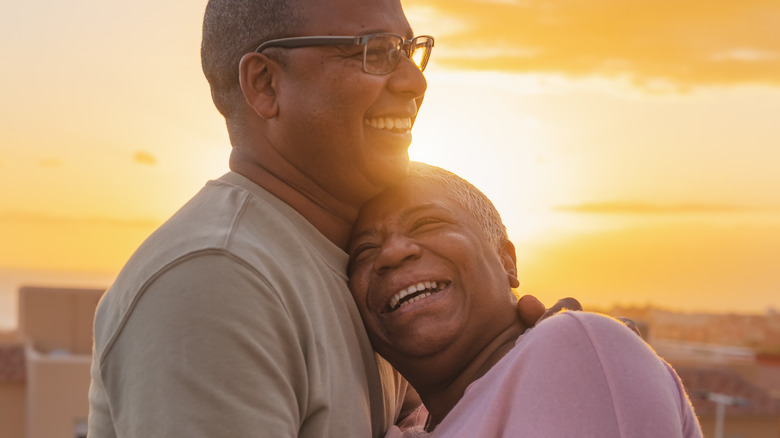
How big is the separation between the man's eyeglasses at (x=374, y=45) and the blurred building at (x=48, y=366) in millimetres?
22953

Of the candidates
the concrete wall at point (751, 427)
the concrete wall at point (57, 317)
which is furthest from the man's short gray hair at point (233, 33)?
the concrete wall at point (751, 427)

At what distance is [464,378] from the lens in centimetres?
289

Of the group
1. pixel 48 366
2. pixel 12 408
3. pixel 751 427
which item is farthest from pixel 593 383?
pixel 751 427

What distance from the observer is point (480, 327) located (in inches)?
111

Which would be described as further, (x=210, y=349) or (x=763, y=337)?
(x=763, y=337)

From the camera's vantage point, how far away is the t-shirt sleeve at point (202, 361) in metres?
2.13

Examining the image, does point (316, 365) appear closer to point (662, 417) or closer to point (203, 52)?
point (662, 417)

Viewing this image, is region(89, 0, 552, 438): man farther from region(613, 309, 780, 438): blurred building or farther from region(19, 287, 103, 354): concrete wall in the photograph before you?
region(19, 287, 103, 354): concrete wall

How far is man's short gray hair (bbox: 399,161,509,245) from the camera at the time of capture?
2979 mm

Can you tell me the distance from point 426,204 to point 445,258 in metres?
0.19

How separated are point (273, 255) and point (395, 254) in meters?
0.43

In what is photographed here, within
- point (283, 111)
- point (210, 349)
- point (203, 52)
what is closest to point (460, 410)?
point (210, 349)

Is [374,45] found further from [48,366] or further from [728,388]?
[728,388]

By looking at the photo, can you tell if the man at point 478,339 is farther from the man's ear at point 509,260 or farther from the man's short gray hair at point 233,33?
the man's short gray hair at point 233,33
